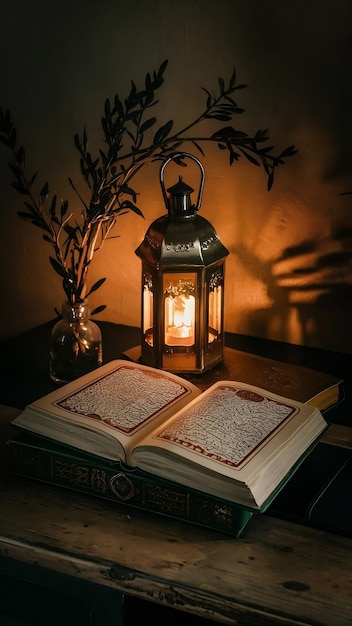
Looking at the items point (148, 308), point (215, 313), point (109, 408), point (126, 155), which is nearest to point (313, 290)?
point (215, 313)

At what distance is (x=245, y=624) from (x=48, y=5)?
115cm

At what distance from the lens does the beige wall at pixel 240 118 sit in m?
1.41

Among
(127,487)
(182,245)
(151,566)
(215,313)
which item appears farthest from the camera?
(215,313)

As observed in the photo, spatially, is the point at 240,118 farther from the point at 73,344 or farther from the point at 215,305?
the point at 73,344

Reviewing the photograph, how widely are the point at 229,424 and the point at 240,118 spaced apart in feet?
1.98

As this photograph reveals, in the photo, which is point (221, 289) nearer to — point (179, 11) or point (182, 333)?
point (182, 333)

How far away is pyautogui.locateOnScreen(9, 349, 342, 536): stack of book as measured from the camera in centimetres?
104

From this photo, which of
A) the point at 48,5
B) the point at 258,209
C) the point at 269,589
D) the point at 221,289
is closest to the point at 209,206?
the point at 258,209

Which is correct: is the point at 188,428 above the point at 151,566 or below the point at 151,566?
above

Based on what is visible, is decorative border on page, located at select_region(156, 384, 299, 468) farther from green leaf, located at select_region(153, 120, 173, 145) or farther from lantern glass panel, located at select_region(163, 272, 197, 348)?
green leaf, located at select_region(153, 120, 173, 145)

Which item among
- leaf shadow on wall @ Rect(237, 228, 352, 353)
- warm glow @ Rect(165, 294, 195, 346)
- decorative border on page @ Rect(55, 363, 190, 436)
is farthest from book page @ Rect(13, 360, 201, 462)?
leaf shadow on wall @ Rect(237, 228, 352, 353)

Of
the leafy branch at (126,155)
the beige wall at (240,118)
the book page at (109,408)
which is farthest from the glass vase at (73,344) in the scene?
the beige wall at (240,118)

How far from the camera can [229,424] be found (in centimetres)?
113

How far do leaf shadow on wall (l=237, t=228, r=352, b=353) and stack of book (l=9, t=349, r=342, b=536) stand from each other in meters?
0.29
